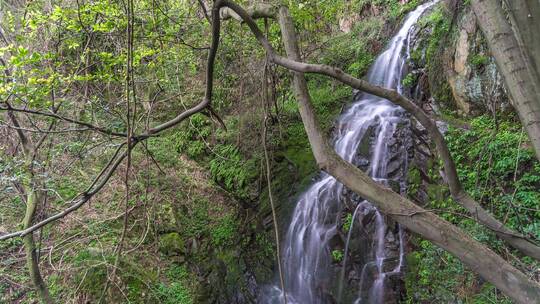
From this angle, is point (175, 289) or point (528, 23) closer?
point (528, 23)

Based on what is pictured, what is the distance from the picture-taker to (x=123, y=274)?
227 inches

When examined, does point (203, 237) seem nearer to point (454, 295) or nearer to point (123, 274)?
point (123, 274)

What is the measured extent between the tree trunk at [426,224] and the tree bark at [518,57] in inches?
31.6

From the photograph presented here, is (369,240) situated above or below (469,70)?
below

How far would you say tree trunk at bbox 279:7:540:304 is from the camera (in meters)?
2.18

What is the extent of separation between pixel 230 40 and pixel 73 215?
4047mm

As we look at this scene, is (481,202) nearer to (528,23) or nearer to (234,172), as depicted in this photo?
(528,23)

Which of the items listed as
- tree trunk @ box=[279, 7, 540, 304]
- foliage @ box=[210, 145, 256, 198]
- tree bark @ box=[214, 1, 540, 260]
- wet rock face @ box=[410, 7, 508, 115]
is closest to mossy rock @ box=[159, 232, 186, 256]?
foliage @ box=[210, 145, 256, 198]

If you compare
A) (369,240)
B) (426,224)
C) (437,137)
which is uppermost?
(437,137)

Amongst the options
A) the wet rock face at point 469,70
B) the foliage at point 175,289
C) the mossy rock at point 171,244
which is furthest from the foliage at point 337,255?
the wet rock face at point 469,70

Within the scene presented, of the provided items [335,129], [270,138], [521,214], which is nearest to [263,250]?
[270,138]

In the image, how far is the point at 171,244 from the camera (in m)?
6.84

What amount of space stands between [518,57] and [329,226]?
4.94 meters

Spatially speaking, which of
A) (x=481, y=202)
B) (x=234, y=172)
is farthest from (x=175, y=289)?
(x=481, y=202)
